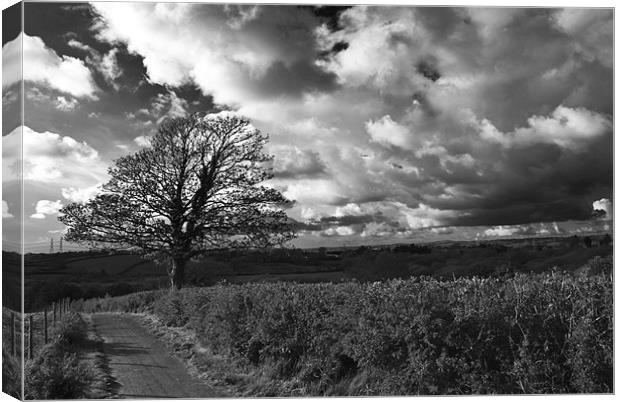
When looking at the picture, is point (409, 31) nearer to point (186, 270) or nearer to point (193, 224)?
point (193, 224)

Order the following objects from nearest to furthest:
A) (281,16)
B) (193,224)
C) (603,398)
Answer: (603,398) < (281,16) < (193,224)

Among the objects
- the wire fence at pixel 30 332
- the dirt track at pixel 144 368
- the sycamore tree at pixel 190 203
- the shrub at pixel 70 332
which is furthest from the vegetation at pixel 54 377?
the sycamore tree at pixel 190 203

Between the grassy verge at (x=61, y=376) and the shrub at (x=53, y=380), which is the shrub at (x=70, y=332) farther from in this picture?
the shrub at (x=53, y=380)

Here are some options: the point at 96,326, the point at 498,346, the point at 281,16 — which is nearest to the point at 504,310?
the point at 498,346

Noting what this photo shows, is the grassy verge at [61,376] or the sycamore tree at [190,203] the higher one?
the sycamore tree at [190,203]

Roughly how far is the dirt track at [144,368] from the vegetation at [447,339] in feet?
2.86

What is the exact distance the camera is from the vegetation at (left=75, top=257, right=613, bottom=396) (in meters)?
5.99

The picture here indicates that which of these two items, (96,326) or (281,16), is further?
(96,326)

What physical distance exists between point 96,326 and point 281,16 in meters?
7.88

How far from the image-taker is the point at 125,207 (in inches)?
476

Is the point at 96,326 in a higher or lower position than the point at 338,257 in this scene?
lower

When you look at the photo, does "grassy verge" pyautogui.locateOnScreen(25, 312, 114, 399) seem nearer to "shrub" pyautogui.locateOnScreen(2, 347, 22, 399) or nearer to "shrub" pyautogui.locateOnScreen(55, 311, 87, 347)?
"shrub" pyautogui.locateOnScreen(2, 347, 22, 399)

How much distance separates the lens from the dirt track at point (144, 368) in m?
7.20

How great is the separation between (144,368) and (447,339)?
4.49 meters
